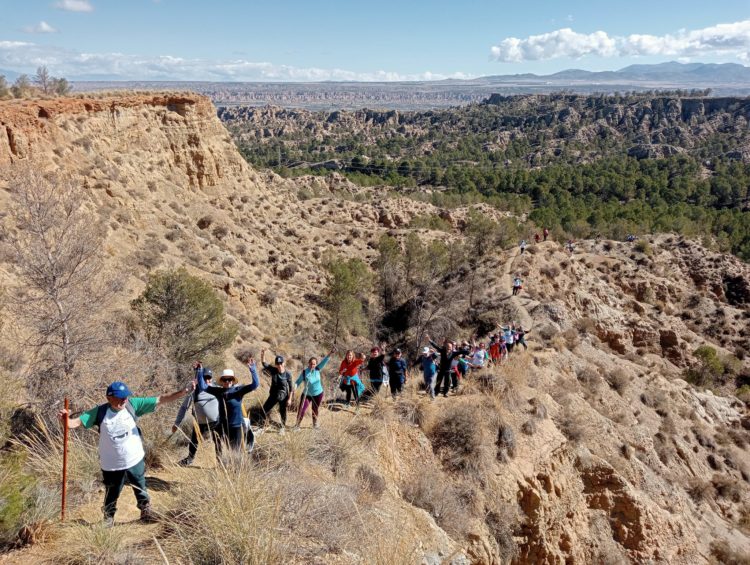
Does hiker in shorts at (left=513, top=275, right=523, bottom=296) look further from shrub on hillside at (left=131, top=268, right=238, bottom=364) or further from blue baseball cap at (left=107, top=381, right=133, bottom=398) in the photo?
blue baseball cap at (left=107, top=381, right=133, bottom=398)

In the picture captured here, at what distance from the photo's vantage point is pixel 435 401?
10.7 meters

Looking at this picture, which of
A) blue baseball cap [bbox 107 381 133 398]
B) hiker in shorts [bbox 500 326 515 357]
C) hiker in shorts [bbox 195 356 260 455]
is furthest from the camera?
hiker in shorts [bbox 500 326 515 357]

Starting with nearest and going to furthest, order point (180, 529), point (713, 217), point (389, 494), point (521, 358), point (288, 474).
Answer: point (180, 529)
point (288, 474)
point (389, 494)
point (521, 358)
point (713, 217)

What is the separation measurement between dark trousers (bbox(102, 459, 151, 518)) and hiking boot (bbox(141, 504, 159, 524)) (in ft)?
0.15

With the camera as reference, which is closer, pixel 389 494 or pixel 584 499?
pixel 389 494

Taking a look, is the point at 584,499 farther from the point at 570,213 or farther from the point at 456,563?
the point at 570,213

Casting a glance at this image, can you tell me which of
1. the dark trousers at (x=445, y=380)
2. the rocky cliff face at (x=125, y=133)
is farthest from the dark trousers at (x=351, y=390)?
the rocky cliff face at (x=125, y=133)

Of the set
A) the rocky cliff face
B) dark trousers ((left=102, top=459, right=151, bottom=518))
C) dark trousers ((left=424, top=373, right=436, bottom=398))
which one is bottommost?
dark trousers ((left=424, top=373, right=436, bottom=398))

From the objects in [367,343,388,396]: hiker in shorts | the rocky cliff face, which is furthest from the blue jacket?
the rocky cliff face

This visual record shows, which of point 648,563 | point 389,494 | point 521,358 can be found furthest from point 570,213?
point 389,494

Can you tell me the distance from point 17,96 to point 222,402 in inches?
1164

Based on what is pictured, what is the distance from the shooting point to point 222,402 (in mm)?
6539

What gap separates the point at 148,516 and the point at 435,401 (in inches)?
267

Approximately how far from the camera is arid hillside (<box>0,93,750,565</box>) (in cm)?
A: 487
